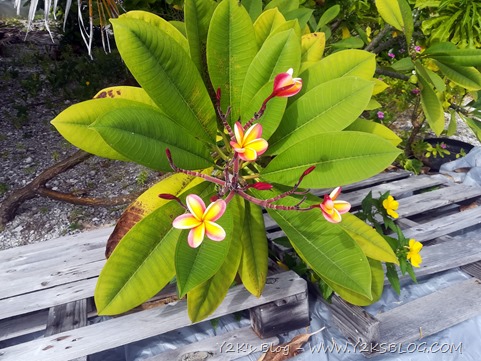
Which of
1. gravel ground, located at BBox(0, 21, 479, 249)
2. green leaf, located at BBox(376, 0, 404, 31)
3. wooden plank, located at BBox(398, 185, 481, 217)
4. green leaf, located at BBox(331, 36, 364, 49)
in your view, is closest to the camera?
green leaf, located at BBox(376, 0, 404, 31)

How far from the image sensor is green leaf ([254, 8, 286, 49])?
97 centimetres

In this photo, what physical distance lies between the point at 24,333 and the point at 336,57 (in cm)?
Result: 110

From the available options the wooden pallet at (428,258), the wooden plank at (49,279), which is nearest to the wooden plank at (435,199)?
the wooden pallet at (428,258)

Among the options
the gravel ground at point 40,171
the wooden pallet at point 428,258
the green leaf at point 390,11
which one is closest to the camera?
the wooden pallet at point 428,258

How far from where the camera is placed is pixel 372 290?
897 millimetres

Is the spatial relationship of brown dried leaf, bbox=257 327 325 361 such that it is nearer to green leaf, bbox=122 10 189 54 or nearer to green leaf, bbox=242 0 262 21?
green leaf, bbox=122 10 189 54

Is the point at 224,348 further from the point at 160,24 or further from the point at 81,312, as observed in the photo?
the point at 160,24

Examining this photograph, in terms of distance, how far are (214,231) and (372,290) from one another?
1.76ft

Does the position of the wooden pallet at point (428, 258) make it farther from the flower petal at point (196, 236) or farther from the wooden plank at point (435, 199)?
the flower petal at point (196, 236)

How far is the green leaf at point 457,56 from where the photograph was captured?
3.84ft

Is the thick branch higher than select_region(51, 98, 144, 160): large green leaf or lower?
lower

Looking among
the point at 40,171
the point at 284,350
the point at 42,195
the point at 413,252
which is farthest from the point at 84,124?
the point at 40,171

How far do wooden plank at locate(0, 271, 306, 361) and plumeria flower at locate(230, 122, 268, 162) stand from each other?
1.77ft

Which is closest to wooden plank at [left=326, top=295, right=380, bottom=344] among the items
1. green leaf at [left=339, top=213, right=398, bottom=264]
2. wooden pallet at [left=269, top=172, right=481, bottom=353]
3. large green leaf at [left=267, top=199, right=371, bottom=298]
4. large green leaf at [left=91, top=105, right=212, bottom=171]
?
wooden pallet at [left=269, top=172, right=481, bottom=353]
